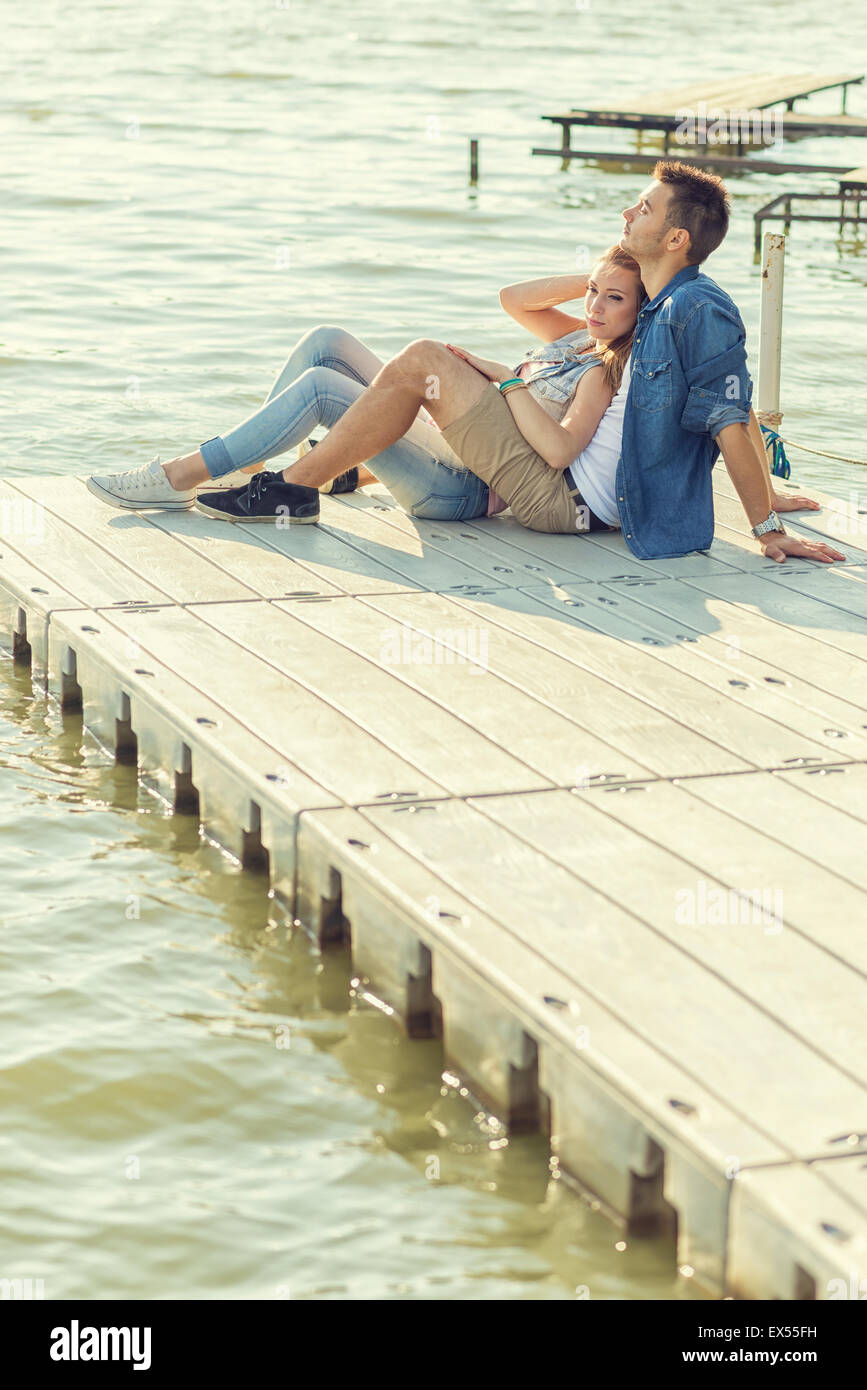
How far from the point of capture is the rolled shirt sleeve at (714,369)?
5.37m

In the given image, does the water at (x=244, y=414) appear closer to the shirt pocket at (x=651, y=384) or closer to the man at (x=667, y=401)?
the man at (x=667, y=401)

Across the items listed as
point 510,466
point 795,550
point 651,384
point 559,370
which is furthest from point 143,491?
point 795,550

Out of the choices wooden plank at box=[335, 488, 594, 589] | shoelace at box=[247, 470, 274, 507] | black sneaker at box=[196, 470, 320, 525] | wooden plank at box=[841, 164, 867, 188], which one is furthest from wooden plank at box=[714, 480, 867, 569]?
wooden plank at box=[841, 164, 867, 188]

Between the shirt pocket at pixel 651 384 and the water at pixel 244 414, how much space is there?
1.97m

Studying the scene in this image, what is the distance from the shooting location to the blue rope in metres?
6.49

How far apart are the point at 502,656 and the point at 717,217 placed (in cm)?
161

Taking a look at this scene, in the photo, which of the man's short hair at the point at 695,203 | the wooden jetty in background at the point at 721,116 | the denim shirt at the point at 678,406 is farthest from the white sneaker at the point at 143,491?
the wooden jetty in background at the point at 721,116

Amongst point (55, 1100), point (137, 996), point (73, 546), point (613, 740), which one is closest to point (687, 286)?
point (613, 740)

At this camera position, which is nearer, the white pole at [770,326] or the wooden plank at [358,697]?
the wooden plank at [358,697]

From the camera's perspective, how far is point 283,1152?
3441 mm

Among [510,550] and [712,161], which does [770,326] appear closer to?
[510,550]

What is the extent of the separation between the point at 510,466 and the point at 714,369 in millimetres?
760

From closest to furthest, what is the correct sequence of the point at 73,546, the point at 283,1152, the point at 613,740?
1. the point at 283,1152
2. the point at 613,740
3. the point at 73,546

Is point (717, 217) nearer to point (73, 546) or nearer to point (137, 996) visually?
point (73, 546)
